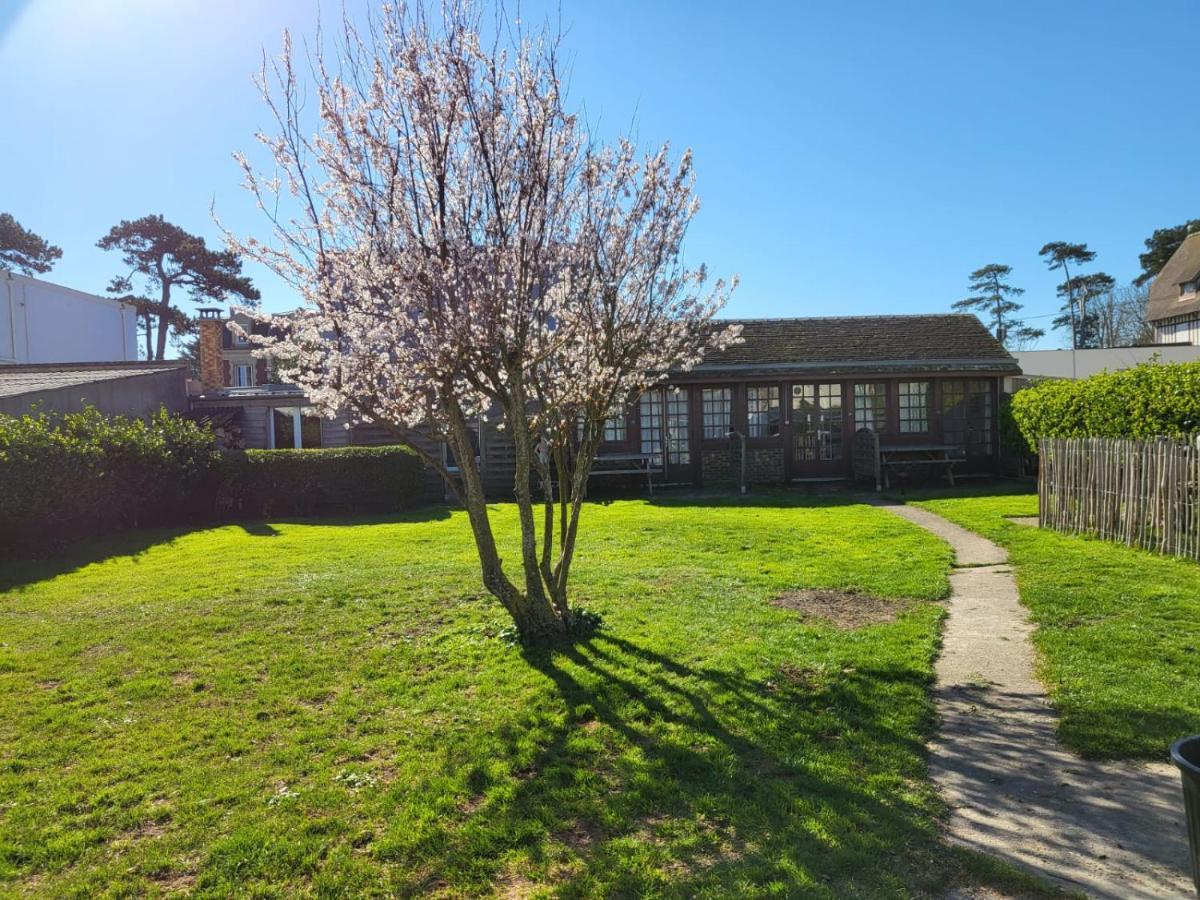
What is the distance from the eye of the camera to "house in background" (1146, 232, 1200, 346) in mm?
39969

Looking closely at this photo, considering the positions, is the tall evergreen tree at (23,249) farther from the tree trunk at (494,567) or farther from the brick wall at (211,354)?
the tree trunk at (494,567)

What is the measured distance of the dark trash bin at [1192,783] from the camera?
245cm

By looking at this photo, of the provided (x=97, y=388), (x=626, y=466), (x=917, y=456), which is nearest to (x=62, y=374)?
(x=97, y=388)

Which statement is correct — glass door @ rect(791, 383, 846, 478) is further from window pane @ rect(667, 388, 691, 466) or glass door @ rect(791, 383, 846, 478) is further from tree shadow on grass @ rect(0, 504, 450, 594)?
tree shadow on grass @ rect(0, 504, 450, 594)

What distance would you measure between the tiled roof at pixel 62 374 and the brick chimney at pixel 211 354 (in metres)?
5.20

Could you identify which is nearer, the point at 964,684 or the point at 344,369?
the point at 964,684

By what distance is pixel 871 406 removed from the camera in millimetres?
20531

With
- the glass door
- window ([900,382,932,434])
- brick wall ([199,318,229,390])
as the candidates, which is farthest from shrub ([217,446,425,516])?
window ([900,382,932,434])

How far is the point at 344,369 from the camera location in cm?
582

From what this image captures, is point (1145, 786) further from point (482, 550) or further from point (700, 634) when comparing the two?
point (482, 550)

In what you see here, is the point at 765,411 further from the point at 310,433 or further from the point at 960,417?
the point at 310,433

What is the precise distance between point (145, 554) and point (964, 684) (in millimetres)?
11658

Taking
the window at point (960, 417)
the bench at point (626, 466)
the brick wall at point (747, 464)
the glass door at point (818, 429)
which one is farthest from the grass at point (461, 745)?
the window at point (960, 417)

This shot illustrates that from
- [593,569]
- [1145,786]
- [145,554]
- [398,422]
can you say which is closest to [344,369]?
[398,422]
